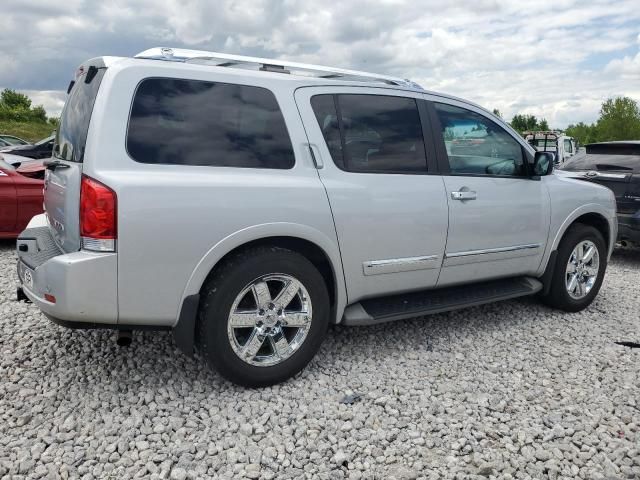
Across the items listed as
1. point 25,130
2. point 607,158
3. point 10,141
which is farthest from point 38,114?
point 607,158

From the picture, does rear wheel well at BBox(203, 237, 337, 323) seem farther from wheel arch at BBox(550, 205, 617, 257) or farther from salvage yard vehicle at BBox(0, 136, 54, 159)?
salvage yard vehicle at BBox(0, 136, 54, 159)

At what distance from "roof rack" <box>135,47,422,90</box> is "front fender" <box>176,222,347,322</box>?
3.29 feet

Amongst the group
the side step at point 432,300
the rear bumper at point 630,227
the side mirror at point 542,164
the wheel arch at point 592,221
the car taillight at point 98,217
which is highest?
the side mirror at point 542,164

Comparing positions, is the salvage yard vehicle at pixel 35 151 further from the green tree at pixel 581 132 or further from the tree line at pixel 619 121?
the green tree at pixel 581 132

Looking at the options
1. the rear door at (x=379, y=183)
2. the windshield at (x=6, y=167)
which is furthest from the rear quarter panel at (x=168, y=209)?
the windshield at (x=6, y=167)

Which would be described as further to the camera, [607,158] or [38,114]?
[38,114]

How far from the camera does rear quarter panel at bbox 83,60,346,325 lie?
2.70 m

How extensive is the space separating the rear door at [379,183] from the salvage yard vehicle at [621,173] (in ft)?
11.6

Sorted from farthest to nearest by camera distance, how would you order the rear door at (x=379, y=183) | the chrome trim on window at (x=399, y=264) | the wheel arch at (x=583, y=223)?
1. the wheel arch at (x=583, y=223)
2. the chrome trim on window at (x=399, y=264)
3. the rear door at (x=379, y=183)

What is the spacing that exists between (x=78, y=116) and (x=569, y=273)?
404 cm

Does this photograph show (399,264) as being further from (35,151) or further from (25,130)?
(25,130)

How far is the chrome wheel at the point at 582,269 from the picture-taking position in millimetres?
4773

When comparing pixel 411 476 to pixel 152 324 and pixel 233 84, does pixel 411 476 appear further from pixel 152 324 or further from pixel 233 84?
pixel 233 84

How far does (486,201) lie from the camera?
3.98 meters
